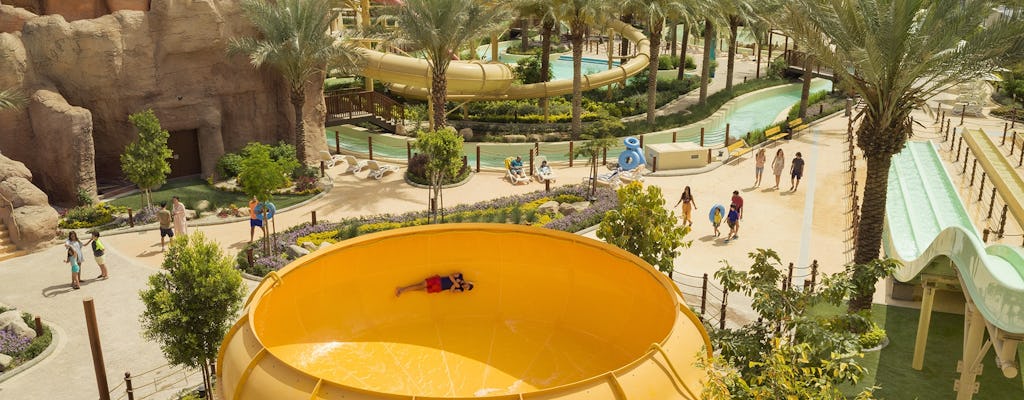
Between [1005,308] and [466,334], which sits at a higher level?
[1005,308]

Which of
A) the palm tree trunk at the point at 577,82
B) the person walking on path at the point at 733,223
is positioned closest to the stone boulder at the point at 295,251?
the person walking on path at the point at 733,223

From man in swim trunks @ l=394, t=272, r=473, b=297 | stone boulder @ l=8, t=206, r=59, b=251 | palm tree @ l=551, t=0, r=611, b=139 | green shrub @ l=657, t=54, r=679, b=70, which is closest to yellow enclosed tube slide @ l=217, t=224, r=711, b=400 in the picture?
man in swim trunks @ l=394, t=272, r=473, b=297

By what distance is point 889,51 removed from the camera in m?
16.3

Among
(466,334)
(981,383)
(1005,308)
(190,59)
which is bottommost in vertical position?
(981,383)

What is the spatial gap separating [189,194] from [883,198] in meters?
21.1

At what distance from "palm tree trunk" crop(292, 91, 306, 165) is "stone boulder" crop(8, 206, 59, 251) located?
9081mm

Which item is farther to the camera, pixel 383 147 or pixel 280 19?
pixel 383 147

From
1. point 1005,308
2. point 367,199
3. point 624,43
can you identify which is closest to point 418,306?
point 1005,308

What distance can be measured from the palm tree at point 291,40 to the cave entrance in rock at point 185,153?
353cm

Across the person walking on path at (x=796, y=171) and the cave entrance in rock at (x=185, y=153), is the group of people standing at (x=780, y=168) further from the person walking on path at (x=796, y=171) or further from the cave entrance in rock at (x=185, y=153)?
the cave entrance in rock at (x=185, y=153)

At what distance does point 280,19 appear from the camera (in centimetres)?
3008

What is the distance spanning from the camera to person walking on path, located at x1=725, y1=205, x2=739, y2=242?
24.8 metres

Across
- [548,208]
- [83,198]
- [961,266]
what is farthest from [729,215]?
[83,198]

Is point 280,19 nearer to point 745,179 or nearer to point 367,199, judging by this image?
→ point 367,199
